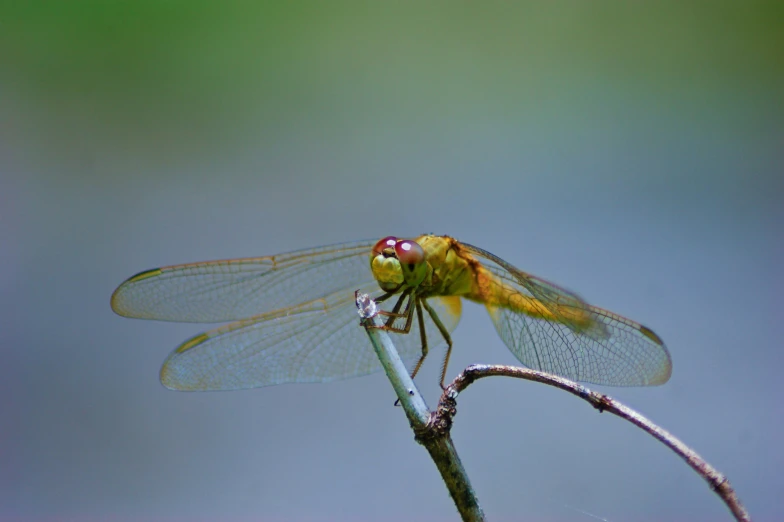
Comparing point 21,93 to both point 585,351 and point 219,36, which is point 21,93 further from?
point 585,351

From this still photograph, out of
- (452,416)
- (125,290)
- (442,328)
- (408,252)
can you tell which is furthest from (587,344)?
(125,290)

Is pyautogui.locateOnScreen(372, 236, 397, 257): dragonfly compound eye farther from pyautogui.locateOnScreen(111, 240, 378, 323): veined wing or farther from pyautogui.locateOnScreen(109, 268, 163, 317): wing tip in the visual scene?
pyautogui.locateOnScreen(109, 268, 163, 317): wing tip

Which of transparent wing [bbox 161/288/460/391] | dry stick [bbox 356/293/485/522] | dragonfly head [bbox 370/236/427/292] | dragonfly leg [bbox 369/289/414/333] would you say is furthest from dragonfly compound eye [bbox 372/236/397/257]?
dry stick [bbox 356/293/485/522]

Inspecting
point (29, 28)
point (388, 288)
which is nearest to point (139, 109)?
point (29, 28)

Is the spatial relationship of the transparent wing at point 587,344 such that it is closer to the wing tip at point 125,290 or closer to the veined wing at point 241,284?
the veined wing at point 241,284

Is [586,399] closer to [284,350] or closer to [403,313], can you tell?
[403,313]

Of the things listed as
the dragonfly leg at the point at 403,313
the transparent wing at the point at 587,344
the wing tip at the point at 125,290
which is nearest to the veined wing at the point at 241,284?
the wing tip at the point at 125,290
